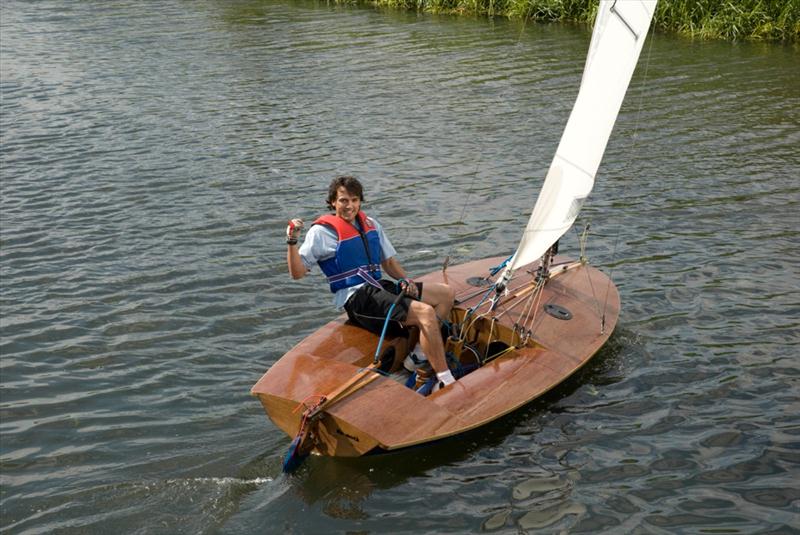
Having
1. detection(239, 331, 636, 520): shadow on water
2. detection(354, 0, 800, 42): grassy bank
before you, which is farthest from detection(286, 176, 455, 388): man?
detection(354, 0, 800, 42): grassy bank

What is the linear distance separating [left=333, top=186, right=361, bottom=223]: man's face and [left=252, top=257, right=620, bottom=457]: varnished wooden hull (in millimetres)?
849

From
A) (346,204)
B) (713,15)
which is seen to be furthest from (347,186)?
(713,15)

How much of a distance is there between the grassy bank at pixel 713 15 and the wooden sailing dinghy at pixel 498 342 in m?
13.6

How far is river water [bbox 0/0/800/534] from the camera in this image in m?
6.05

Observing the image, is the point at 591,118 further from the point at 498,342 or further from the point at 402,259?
the point at 402,259

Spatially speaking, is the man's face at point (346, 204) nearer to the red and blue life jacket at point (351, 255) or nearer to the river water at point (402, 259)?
the red and blue life jacket at point (351, 255)

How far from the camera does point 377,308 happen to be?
6.86 meters

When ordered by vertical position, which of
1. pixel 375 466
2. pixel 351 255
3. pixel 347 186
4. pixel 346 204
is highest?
pixel 347 186

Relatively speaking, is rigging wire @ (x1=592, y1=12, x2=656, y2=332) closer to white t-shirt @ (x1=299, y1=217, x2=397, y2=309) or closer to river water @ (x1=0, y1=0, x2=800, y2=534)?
river water @ (x1=0, y1=0, x2=800, y2=534)

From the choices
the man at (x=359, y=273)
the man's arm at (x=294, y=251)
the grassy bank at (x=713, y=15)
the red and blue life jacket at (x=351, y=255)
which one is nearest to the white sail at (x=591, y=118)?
the man at (x=359, y=273)

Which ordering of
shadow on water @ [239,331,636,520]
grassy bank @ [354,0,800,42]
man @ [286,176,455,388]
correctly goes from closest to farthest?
shadow on water @ [239,331,636,520]
man @ [286,176,455,388]
grassy bank @ [354,0,800,42]

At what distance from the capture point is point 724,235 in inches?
403

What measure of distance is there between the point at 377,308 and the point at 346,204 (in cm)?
78

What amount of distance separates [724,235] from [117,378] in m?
6.42
